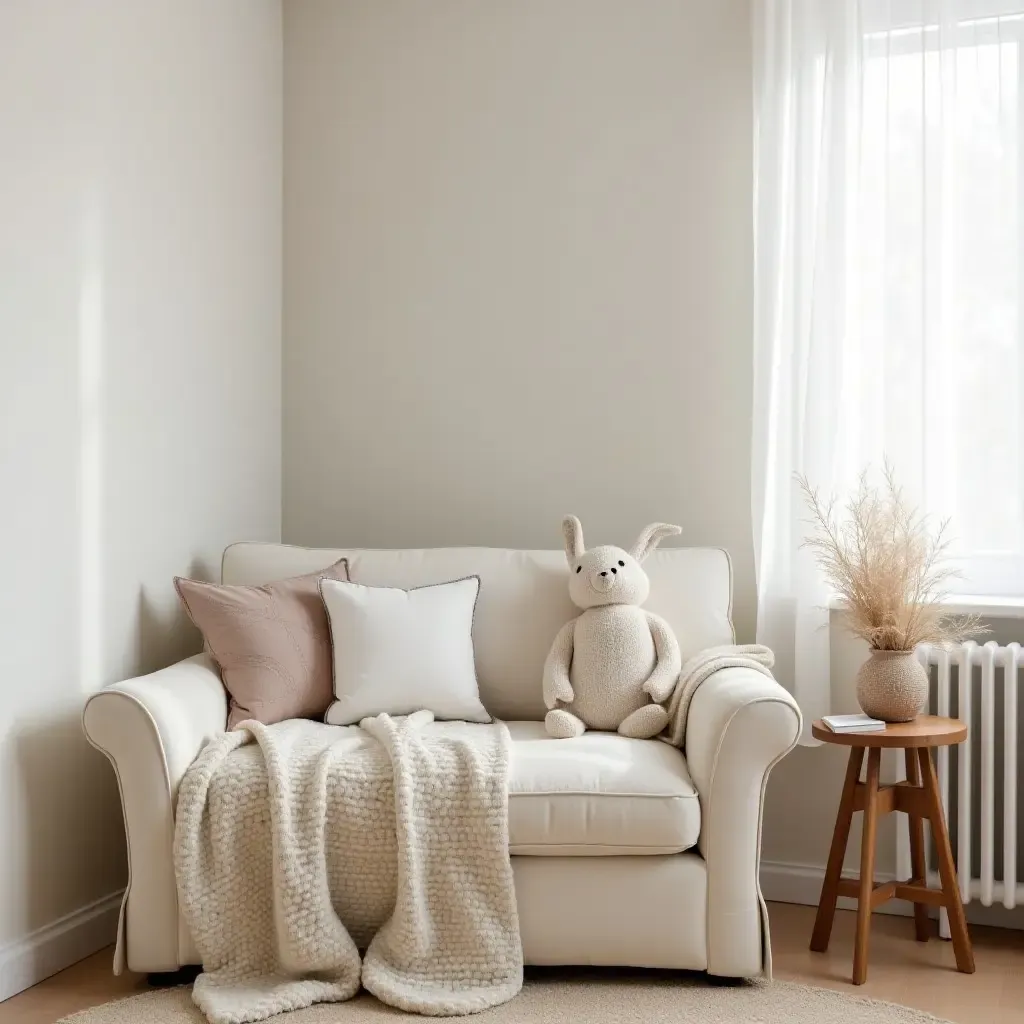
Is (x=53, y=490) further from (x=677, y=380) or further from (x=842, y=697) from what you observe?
(x=842, y=697)

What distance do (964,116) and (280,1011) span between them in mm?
2597

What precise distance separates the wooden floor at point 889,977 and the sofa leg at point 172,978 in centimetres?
3

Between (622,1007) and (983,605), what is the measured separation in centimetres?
130

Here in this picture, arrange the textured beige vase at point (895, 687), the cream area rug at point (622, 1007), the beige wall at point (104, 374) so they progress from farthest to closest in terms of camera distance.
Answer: the textured beige vase at point (895, 687), the beige wall at point (104, 374), the cream area rug at point (622, 1007)

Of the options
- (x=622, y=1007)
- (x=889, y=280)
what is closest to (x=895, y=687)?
(x=622, y=1007)

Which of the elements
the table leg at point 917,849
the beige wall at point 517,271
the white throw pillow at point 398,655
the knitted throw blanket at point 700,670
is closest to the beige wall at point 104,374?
the beige wall at point 517,271

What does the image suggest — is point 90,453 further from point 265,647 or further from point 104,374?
point 265,647

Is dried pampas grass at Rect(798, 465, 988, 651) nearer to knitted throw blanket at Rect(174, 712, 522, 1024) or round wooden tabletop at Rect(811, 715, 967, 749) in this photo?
round wooden tabletop at Rect(811, 715, 967, 749)

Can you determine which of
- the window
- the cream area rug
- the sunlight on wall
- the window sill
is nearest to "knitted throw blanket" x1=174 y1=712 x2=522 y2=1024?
the cream area rug

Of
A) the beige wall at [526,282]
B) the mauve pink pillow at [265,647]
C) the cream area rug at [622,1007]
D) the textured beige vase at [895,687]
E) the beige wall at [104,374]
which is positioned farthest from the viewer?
the beige wall at [526,282]

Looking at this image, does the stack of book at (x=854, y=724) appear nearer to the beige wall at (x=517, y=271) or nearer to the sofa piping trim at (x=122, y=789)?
the beige wall at (x=517, y=271)

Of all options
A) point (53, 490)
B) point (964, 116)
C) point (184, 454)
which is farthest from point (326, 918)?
point (964, 116)

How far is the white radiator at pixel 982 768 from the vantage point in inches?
99.4

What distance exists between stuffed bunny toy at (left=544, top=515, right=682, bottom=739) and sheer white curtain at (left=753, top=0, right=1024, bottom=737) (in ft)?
1.30
